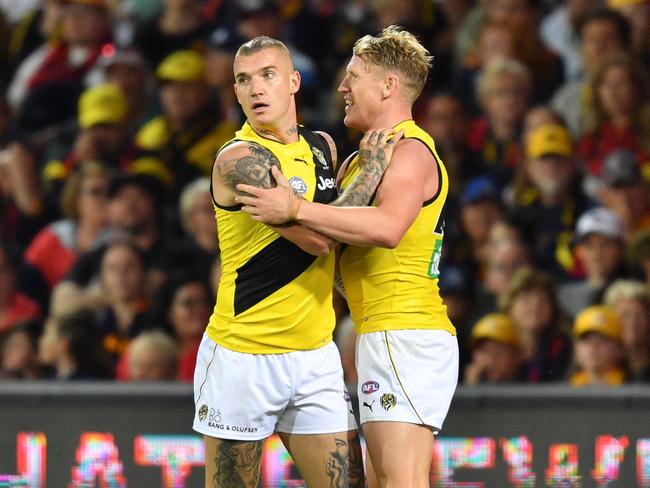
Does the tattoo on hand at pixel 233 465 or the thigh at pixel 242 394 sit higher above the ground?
the thigh at pixel 242 394

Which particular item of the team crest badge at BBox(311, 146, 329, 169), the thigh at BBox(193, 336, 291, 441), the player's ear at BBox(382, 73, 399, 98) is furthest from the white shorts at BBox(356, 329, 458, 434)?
the player's ear at BBox(382, 73, 399, 98)

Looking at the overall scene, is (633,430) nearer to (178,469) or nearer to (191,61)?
(178,469)

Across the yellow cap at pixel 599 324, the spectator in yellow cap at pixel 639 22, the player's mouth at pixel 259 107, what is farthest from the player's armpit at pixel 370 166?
the spectator in yellow cap at pixel 639 22

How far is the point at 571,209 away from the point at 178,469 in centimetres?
265

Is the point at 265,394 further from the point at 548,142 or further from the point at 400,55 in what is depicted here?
the point at 548,142

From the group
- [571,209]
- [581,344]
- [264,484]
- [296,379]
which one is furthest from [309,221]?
[571,209]

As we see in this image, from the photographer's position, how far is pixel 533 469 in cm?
548

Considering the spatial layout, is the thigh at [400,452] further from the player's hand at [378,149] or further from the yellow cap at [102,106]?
the yellow cap at [102,106]

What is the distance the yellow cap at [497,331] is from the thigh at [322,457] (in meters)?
2.14

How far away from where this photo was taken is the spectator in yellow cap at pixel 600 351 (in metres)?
6.21

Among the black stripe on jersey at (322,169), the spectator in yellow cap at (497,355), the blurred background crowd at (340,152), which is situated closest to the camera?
the black stripe on jersey at (322,169)

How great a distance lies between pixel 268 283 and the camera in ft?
14.3

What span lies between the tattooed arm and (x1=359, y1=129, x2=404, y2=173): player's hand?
0.31 meters

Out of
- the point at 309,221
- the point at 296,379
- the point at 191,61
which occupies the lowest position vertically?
the point at 296,379
